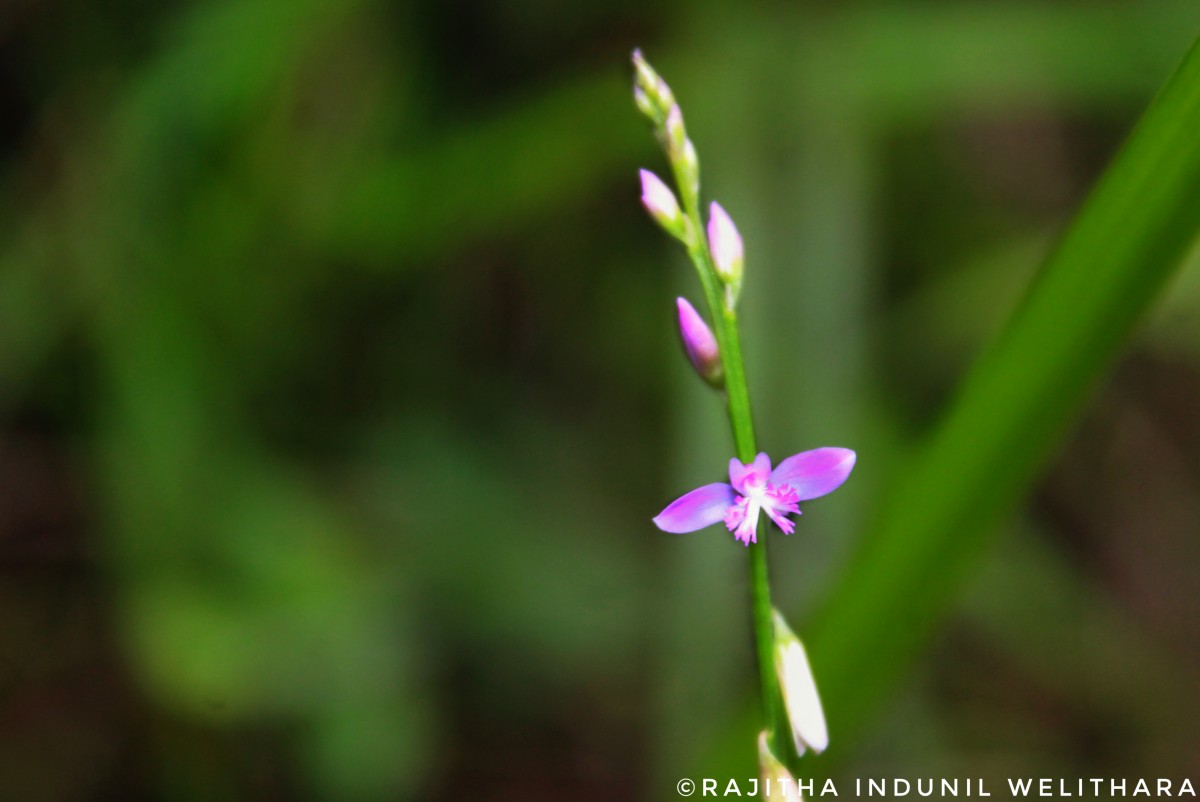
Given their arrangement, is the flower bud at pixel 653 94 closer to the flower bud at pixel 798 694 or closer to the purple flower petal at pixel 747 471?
the purple flower petal at pixel 747 471

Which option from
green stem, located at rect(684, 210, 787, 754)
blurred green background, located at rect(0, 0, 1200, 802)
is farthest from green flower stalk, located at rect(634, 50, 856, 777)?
blurred green background, located at rect(0, 0, 1200, 802)

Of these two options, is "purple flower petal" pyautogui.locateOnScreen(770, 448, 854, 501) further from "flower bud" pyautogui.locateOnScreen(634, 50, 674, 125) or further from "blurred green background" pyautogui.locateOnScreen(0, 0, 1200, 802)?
"blurred green background" pyautogui.locateOnScreen(0, 0, 1200, 802)

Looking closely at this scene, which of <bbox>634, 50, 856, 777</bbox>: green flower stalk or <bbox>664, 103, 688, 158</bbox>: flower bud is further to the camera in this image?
<bbox>664, 103, 688, 158</bbox>: flower bud

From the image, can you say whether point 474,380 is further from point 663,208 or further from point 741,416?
point 741,416

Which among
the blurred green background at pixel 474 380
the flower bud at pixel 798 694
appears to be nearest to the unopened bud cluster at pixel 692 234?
the flower bud at pixel 798 694

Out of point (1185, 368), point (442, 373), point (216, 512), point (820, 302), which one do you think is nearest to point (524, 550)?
point (442, 373)

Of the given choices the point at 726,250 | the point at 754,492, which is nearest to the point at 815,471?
the point at 754,492

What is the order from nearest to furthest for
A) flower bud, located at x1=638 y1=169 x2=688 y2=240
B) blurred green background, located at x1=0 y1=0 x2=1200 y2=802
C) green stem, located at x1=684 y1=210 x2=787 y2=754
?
green stem, located at x1=684 y1=210 x2=787 y2=754, flower bud, located at x1=638 y1=169 x2=688 y2=240, blurred green background, located at x1=0 y1=0 x2=1200 y2=802
